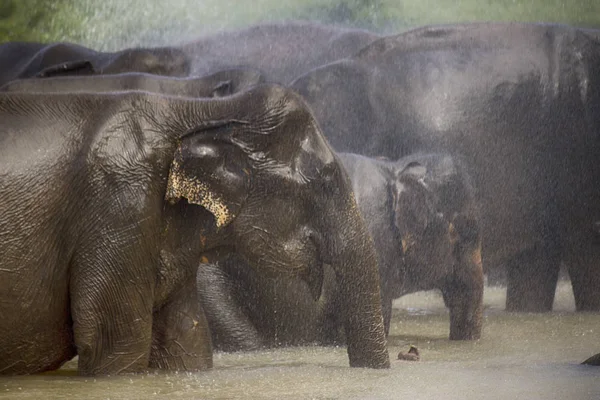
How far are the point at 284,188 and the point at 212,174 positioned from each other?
243 millimetres

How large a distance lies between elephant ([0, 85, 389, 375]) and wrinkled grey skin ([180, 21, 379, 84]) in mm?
4385

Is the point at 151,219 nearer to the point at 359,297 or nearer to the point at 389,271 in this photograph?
the point at 359,297

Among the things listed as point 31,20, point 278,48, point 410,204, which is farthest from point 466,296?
point 31,20

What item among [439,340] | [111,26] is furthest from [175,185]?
[111,26]

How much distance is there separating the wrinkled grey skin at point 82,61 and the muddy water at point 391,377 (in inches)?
86.2

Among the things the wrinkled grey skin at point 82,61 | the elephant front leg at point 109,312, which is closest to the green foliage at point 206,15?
the wrinkled grey skin at point 82,61

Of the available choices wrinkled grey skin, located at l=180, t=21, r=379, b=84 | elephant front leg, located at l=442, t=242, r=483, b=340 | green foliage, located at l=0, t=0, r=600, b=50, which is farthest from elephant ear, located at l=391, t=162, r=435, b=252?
green foliage, located at l=0, t=0, r=600, b=50

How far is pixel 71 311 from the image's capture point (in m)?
4.61

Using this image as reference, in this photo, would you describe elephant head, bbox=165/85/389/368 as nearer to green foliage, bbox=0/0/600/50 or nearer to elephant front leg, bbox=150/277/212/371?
elephant front leg, bbox=150/277/212/371

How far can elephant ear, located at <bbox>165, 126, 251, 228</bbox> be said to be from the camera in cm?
468

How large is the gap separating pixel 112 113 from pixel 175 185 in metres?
0.29

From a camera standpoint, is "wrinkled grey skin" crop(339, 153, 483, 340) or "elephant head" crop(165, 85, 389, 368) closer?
"elephant head" crop(165, 85, 389, 368)

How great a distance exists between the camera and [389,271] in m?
6.52

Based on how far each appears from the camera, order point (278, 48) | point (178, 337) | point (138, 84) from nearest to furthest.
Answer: point (178, 337) < point (138, 84) < point (278, 48)
